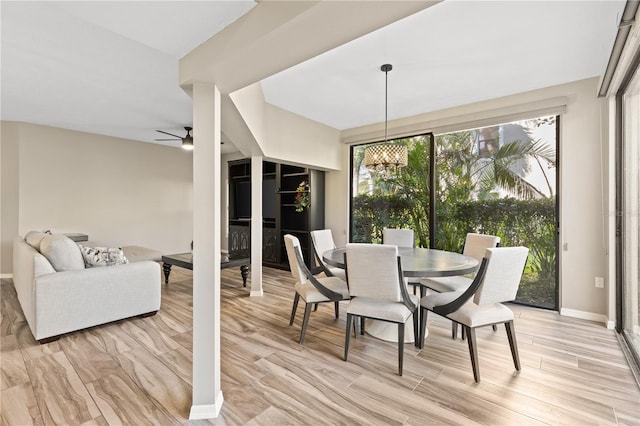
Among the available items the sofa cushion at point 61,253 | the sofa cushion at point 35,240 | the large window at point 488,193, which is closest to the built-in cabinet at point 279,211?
the large window at point 488,193

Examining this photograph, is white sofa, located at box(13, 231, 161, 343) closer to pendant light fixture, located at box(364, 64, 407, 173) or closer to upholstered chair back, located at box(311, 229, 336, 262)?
upholstered chair back, located at box(311, 229, 336, 262)

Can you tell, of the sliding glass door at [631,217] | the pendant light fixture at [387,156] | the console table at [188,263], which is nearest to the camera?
the sliding glass door at [631,217]

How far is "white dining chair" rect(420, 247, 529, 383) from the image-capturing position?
6.68ft

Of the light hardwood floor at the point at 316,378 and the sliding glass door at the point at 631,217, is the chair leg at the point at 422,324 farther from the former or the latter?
the sliding glass door at the point at 631,217

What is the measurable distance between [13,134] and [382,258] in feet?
19.3

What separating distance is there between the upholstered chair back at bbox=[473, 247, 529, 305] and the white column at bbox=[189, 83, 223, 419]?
187 centimetres

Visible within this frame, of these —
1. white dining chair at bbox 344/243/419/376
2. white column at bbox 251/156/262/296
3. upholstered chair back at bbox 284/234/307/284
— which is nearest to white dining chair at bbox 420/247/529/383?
white dining chair at bbox 344/243/419/376

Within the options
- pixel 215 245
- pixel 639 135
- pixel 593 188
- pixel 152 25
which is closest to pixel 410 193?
pixel 593 188

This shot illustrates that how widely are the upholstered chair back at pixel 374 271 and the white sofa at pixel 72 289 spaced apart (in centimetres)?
232

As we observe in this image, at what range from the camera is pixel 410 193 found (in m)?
4.52

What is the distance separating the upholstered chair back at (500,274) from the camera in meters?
2.04

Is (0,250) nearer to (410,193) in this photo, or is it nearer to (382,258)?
(382,258)

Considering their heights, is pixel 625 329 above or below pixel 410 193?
below

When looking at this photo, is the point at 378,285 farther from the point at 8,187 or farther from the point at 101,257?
the point at 8,187
